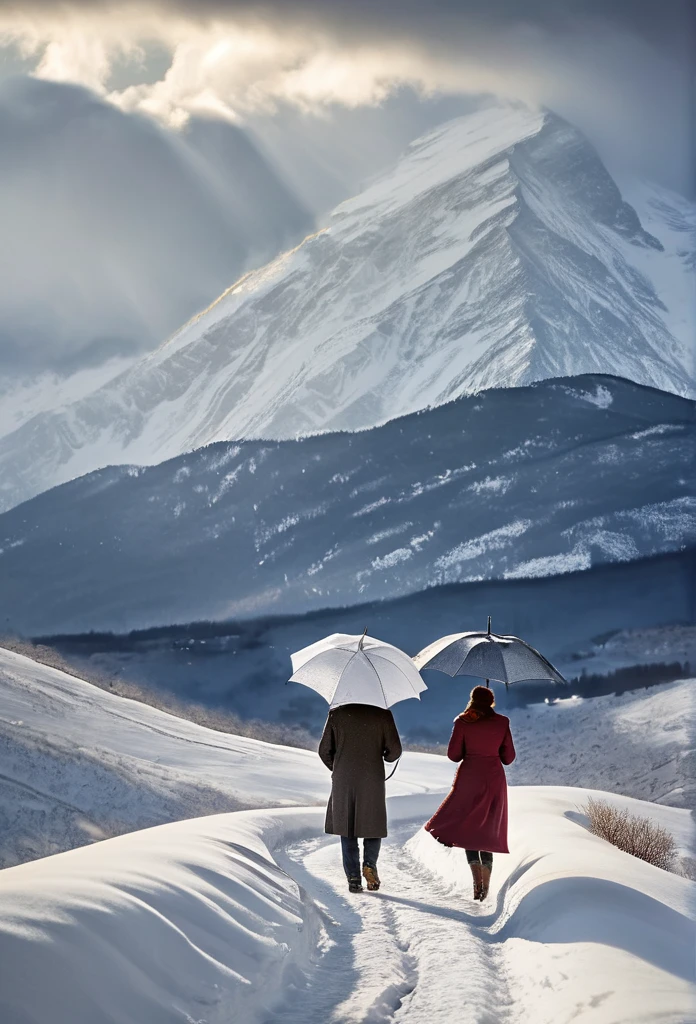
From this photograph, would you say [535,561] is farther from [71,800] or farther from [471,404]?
[71,800]

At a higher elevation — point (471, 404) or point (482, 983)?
point (471, 404)

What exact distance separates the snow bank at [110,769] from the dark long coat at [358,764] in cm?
1030

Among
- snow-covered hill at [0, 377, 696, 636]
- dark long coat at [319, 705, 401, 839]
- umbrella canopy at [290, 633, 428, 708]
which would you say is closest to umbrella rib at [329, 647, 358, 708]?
umbrella canopy at [290, 633, 428, 708]

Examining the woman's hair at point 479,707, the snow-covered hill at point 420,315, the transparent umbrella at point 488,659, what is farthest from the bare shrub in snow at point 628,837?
the snow-covered hill at point 420,315

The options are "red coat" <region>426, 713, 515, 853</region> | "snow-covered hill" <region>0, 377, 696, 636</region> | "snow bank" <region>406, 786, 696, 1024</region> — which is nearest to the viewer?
"snow bank" <region>406, 786, 696, 1024</region>

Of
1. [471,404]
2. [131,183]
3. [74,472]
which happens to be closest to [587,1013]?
[131,183]

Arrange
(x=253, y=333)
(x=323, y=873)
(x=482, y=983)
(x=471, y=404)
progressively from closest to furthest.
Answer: (x=482, y=983) → (x=323, y=873) → (x=471, y=404) → (x=253, y=333)

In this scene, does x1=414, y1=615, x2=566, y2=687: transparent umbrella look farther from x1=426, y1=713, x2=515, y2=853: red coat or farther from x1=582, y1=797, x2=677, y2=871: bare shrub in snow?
x1=582, y1=797, x2=677, y2=871: bare shrub in snow

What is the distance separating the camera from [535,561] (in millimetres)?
37719

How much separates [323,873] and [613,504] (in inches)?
1293

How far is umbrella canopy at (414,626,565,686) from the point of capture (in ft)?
22.6

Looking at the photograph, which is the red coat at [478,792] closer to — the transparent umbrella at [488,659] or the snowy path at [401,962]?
the snowy path at [401,962]

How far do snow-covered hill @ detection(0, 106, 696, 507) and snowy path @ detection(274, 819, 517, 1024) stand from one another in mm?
38545

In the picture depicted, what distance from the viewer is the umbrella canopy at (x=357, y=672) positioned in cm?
630
